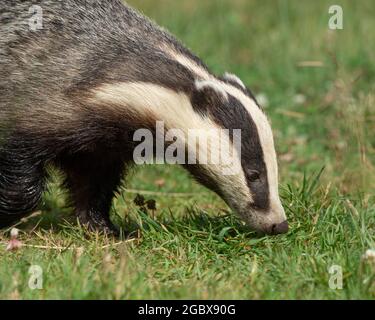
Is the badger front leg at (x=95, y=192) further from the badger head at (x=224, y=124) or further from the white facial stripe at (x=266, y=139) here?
the white facial stripe at (x=266, y=139)

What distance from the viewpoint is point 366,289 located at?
4406 mm

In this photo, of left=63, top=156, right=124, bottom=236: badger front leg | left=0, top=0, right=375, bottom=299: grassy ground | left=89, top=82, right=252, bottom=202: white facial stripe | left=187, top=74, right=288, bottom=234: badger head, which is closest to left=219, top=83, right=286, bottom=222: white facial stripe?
left=187, top=74, right=288, bottom=234: badger head

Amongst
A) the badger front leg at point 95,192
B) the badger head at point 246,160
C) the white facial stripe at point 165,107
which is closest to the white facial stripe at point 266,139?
the badger head at point 246,160

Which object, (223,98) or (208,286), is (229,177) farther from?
(208,286)

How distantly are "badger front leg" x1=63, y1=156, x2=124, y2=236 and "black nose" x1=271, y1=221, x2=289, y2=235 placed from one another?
1.30m

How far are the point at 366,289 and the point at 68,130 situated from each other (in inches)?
83.4

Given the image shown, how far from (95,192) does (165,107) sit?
1.23 metres

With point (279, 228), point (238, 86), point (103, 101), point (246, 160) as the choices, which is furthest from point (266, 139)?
point (103, 101)

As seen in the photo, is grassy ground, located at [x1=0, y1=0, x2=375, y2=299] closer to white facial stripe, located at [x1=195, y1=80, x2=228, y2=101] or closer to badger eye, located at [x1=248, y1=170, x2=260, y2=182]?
badger eye, located at [x1=248, y1=170, x2=260, y2=182]

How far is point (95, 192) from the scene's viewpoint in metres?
6.01

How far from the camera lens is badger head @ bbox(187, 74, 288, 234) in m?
5.01

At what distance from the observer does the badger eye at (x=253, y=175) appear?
16.5 feet

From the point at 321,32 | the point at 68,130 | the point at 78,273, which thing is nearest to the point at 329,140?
the point at 321,32

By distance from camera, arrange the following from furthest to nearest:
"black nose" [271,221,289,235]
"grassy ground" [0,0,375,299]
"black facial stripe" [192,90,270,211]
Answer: "black nose" [271,221,289,235], "black facial stripe" [192,90,270,211], "grassy ground" [0,0,375,299]
